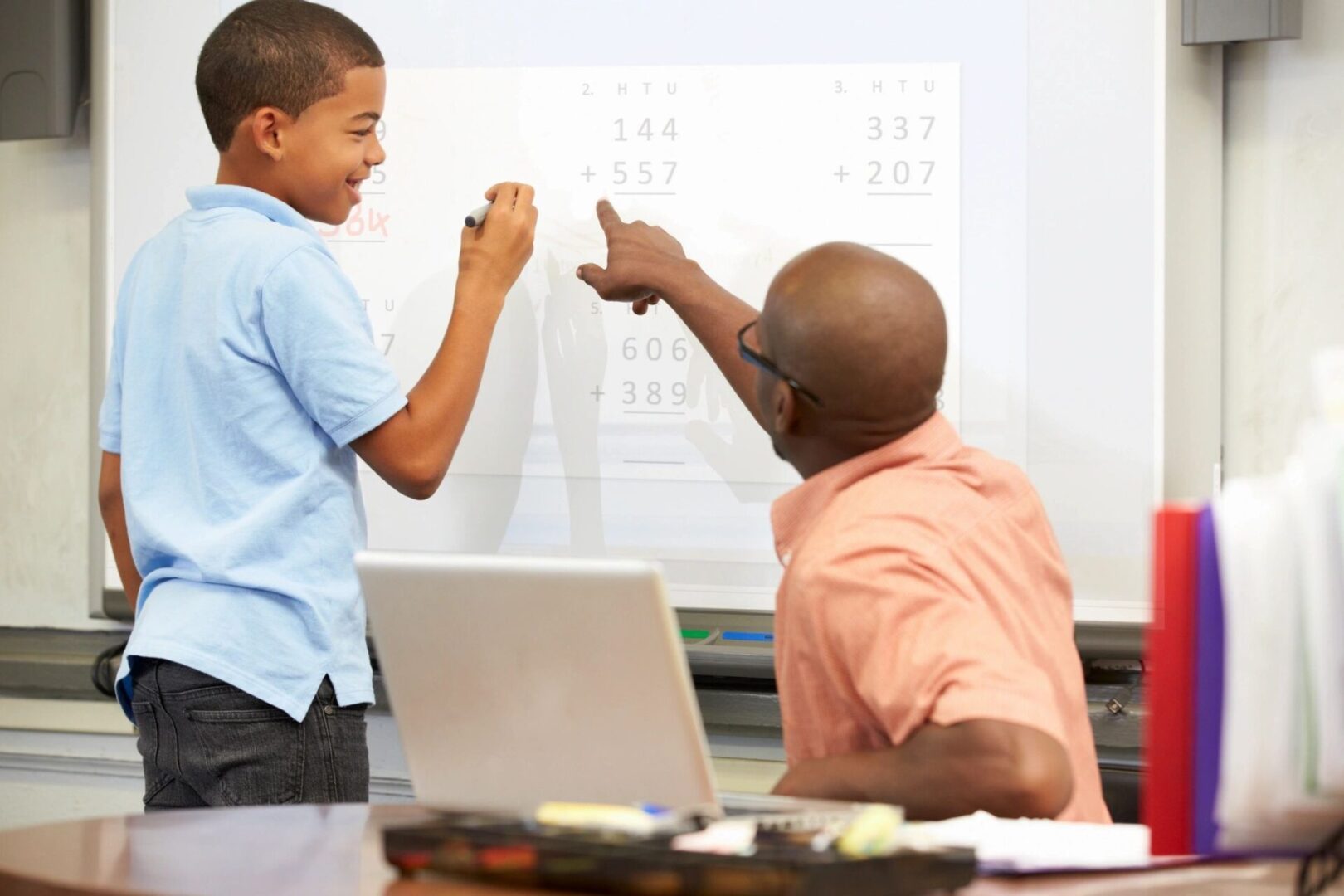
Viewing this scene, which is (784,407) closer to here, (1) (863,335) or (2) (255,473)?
(1) (863,335)

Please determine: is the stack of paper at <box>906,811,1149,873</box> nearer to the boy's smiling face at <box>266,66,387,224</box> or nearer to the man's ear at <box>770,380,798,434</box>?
the man's ear at <box>770,380,798,434</box>

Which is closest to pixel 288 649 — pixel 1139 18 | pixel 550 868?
pixel 550 868

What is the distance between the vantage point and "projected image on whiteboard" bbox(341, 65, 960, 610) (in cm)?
180

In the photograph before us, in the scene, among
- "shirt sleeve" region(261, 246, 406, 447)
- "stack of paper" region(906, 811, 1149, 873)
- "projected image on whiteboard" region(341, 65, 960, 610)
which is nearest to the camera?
"stack of paper" region(906, 811, 1149, 873)

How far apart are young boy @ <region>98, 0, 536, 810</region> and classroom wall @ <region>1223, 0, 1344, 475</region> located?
876 millimetres

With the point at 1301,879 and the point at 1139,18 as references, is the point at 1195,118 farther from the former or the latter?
the point at 1301,879

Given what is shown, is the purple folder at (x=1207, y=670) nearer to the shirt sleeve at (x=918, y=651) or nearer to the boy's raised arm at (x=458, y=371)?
the shirt sleeve at (x=918, y=651)

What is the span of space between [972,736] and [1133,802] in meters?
0.90

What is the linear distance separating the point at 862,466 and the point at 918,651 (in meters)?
0.21

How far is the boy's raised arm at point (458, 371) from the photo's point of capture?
143cm

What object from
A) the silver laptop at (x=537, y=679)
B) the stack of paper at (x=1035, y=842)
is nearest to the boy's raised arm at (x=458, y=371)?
the silver laptop at (x=537, y=679)

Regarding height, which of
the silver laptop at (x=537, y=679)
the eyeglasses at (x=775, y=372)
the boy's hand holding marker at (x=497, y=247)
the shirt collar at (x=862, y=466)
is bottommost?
the silver laptop at (x=537, y=679)

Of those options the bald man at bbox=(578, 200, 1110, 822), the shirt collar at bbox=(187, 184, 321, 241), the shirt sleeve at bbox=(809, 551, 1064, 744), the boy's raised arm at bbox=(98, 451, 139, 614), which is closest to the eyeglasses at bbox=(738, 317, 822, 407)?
the bald man at bbox=(578, 200, 1110, 822)

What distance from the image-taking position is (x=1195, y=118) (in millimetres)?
1722
